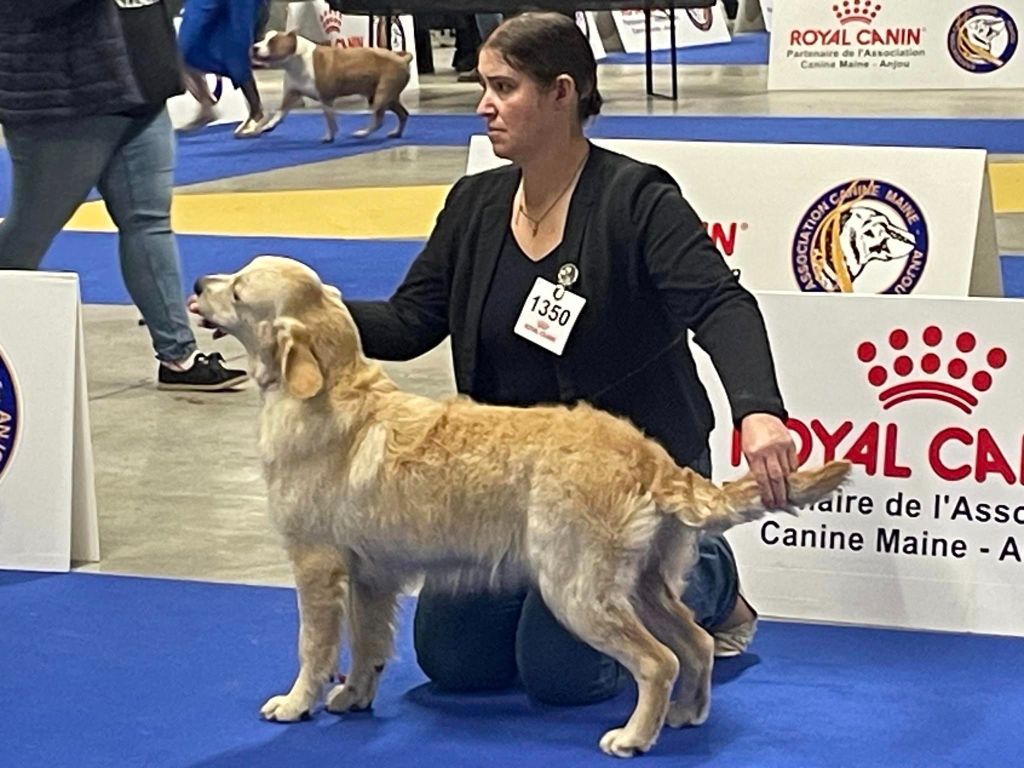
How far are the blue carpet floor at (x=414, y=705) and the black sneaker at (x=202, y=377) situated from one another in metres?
1.84

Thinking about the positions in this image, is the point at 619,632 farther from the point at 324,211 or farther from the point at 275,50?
the point at 275,50

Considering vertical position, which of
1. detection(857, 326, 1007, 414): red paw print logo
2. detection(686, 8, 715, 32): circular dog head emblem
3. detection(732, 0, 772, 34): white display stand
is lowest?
detection(732, 0, 772, 34): white display stand

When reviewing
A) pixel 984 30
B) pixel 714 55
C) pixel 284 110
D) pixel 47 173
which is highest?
pixel 47 173

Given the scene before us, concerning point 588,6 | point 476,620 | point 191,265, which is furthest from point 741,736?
point 588,6

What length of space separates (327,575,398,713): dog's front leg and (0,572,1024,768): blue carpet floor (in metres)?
0.04

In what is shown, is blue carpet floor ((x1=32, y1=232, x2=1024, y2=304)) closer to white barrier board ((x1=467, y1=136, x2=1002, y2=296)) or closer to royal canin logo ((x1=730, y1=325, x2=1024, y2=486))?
white barrier board ((x1=467, y1=136, x2=1002, y2=296))

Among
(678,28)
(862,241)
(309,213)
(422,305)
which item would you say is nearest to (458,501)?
(422,305)

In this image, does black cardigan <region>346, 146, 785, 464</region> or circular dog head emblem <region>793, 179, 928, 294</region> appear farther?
circular dog head emblem <region>793, 179, 928, 294</region>

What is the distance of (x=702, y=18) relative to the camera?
685 inches

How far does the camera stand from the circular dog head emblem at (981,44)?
12.1m

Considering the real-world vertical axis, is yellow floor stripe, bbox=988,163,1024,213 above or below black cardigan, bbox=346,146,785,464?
below

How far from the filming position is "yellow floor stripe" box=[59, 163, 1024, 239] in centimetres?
776

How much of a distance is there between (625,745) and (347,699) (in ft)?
1.71

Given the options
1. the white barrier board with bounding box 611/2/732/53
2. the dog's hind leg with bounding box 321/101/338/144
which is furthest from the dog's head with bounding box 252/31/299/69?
the white barrier board with bounding box 611/2/732/53
